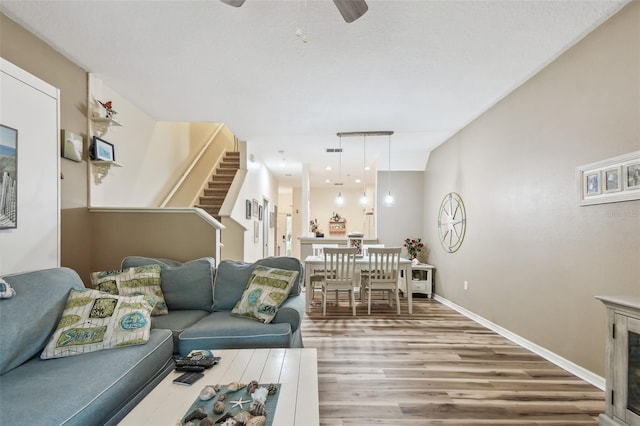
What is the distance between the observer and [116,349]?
6.44 ft

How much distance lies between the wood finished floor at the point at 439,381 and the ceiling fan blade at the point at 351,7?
100 inches

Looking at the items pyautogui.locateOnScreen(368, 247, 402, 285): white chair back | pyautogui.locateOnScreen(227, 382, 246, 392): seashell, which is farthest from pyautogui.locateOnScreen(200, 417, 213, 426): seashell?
pyautogui.locateOnScreen(368, 247, 402, 285): white chair back

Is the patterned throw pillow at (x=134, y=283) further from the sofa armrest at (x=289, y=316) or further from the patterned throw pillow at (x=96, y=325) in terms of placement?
the sofa armrest at (x=289, y=316)

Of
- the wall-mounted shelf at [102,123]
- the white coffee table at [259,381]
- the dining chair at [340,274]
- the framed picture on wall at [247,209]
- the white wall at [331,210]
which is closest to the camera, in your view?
the white coffee table at [259,381]

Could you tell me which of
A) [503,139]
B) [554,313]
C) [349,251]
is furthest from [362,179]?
[554,313]

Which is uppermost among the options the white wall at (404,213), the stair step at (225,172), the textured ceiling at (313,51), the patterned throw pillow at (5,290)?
the textured ceiling at (313,51)

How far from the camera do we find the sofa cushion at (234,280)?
9.77 feet

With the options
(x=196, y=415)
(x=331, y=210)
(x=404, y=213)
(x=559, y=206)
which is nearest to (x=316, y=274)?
(x=404, y=213)

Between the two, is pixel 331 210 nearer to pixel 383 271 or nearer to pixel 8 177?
pixel 383 271

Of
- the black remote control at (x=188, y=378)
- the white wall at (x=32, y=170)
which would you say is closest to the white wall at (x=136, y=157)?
the white wall at (x=32, y=170)

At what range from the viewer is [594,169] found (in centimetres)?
251

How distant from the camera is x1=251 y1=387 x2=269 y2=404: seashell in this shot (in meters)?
1.45

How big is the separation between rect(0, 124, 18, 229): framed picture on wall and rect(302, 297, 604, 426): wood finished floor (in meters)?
2.71

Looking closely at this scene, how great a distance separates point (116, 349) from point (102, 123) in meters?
2.71
